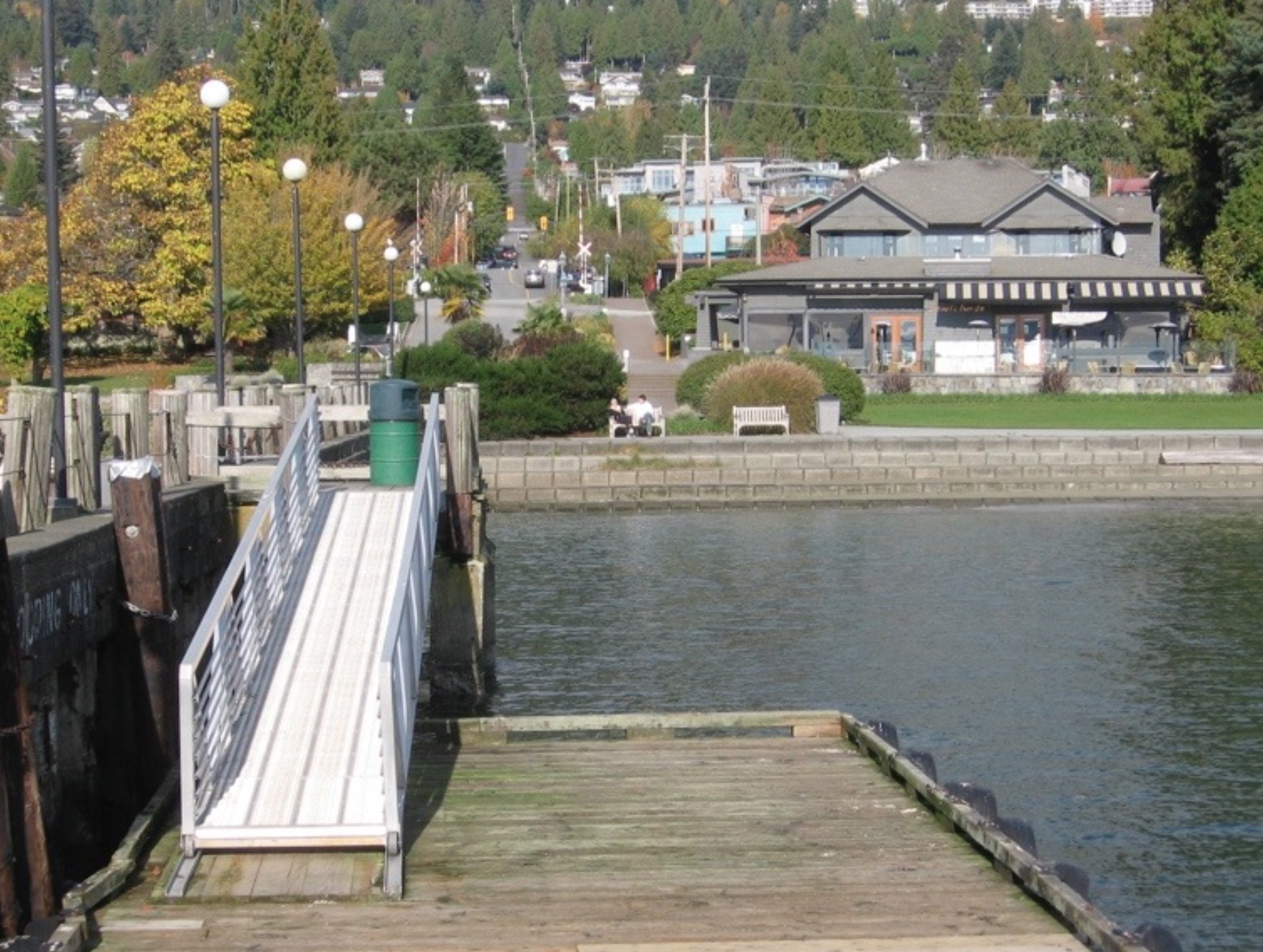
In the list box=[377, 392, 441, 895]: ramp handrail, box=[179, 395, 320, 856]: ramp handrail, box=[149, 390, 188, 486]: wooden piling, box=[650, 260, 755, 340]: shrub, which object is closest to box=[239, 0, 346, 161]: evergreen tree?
box=[650, 260, 755, 340]: shrub

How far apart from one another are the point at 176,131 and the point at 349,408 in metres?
49.6

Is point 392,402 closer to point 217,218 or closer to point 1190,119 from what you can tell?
point 217,218

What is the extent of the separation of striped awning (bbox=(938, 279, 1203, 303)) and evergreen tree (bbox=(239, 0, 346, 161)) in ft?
106

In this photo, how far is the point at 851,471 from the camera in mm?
41125

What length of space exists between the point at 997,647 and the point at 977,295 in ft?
138

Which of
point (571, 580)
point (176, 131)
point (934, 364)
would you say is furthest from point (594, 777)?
point (176, 131)

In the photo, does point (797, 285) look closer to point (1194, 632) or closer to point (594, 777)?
point (1194, 632)

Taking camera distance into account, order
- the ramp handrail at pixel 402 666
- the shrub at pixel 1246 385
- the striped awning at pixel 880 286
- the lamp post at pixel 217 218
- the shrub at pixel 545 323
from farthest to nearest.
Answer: the striped awning at pixel 880 286
the shrub at pixel 545 323
the shrub at pixel 1246 385
the lamp post at pixel 217 218
the ramp handrail at pixel 402 666

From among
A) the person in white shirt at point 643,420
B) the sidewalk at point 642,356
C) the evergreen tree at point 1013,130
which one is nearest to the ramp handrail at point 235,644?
the person in white shirt at point 643,420

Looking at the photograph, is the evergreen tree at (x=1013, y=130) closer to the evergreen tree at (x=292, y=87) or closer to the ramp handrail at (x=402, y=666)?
the evergreen tree at (x=292, y=87)

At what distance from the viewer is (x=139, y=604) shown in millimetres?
13000

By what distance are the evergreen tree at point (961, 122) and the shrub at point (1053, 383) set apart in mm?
98744

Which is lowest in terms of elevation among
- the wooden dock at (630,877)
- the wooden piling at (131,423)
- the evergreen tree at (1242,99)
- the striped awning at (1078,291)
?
the wooden dock at (630,877)

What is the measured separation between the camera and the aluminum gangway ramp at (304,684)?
407 inches
